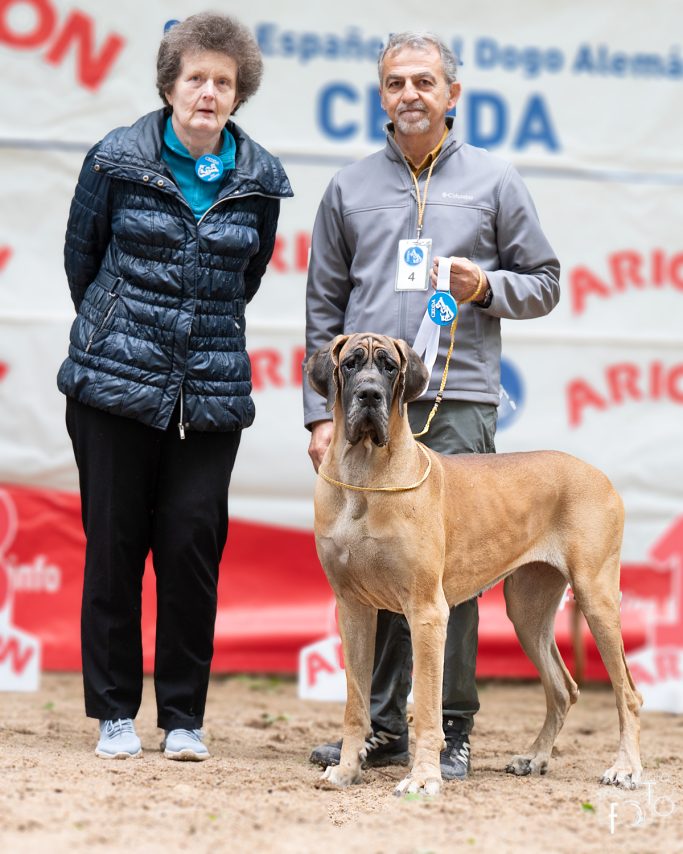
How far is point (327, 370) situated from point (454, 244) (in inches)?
28.8

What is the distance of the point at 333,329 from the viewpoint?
14.9 feet

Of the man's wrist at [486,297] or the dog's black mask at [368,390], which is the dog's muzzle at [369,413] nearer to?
the dog's black mask at [368,390]

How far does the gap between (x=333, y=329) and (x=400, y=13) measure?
8.17ft

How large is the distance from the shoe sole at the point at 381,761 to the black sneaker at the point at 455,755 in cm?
22

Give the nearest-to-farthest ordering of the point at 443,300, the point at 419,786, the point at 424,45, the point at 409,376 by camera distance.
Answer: the point at 419,786 < the point at 409,376 < the point at 443,300 < the point at 424,45

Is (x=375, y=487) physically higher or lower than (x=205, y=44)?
lower

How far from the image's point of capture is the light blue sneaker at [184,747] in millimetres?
4331

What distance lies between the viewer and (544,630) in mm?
4586

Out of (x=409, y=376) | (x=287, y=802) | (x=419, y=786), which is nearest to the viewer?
(x=287, y=802)

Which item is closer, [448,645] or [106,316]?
[106,316]

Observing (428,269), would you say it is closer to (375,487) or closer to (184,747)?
(375,487)

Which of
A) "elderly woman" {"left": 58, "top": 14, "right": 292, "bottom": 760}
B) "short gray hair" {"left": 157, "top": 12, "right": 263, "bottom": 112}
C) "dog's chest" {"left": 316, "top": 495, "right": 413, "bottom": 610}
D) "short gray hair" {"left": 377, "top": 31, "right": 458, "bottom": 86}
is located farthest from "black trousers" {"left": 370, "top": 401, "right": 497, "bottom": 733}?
"short gray hair" {"left": 157, "top": 12, "right": 263, "bottom": 112}

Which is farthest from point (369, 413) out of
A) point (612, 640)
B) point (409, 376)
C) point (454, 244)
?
point (612, 640)

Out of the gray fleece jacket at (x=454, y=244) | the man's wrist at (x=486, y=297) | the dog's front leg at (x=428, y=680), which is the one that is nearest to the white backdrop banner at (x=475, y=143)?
the gray fleece jacket at (x=454, y=244)
